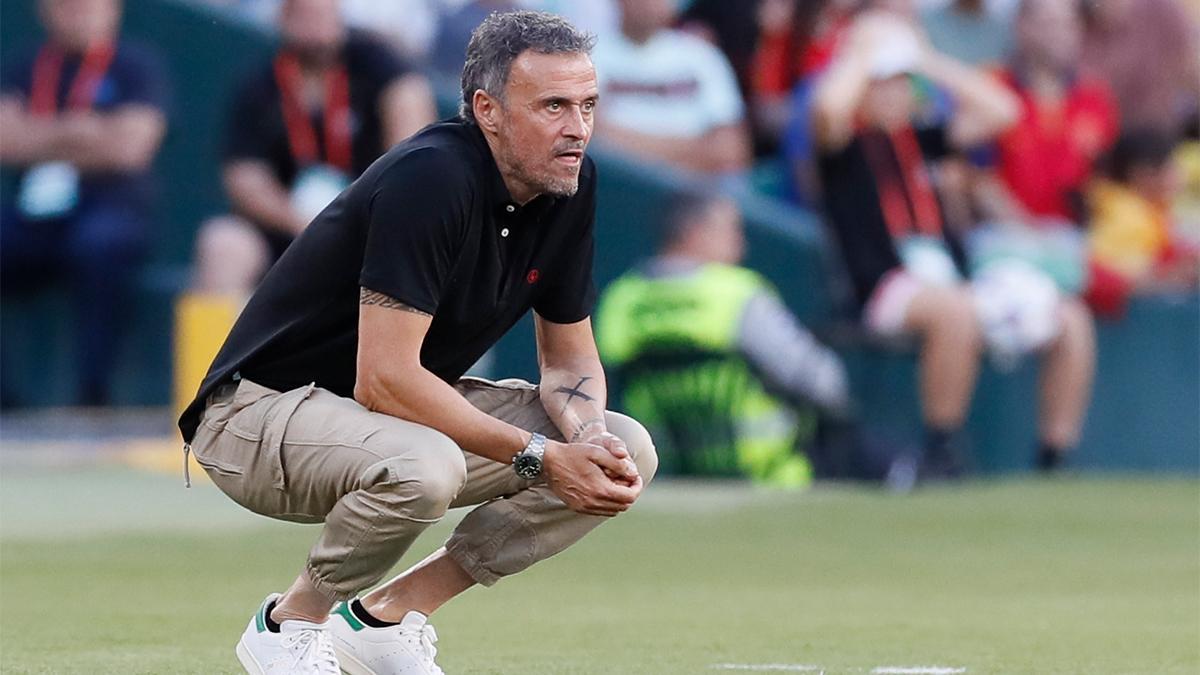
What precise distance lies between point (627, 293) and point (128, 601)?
4883 millimetres

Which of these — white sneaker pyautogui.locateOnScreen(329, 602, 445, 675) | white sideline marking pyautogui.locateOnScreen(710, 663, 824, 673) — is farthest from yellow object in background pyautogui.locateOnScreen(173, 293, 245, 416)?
white sneaker pyautogui.locateOnScreen(329, 602, 445, 675)

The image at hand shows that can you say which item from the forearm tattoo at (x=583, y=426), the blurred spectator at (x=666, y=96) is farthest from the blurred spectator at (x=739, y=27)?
the forearm tattoo at (x=583, y=426)

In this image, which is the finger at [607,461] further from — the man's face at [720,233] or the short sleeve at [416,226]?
the man's face at [720,233]

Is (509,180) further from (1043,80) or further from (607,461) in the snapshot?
(1043,80)

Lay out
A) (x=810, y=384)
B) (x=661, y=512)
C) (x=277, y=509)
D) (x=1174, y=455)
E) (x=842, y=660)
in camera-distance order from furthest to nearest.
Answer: (x=1174, y=455), (x=810, y=384), (x=661, y=512), (x=842, y=660), (x=277, y=509)

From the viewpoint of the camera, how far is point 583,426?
5094mm

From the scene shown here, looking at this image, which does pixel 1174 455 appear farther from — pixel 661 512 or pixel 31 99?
pixel 31 99

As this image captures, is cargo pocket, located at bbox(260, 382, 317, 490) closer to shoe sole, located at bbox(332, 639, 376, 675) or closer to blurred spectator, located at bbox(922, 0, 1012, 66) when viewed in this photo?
shoe sole, located at bbox(332, 639, 376, 675)

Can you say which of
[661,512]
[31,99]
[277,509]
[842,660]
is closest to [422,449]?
[277,509]

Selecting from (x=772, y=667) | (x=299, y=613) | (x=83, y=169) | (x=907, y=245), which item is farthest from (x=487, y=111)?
(x=83, y=169)

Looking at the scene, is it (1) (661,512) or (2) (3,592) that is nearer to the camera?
(2) (3,592)

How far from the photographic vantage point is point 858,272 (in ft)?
37.9

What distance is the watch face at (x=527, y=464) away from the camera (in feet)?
15.8

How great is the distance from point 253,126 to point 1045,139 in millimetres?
4590
